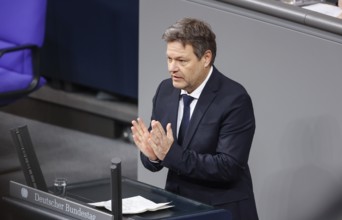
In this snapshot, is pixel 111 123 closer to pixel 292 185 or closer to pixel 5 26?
pixel 5 26

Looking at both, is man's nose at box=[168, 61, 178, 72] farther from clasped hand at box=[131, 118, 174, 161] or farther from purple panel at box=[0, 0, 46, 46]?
purple panel at box=[0, 0, 46, 46]

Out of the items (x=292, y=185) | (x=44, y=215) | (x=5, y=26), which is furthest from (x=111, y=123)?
(x=44, y=215)

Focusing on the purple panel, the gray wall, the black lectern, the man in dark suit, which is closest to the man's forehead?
the man in dark suit

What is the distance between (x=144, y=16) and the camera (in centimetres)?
518

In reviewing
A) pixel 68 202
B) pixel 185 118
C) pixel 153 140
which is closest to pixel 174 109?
pixel 185 118

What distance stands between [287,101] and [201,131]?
945mm


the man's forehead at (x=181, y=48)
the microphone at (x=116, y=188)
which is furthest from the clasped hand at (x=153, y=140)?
the microphone at (x=116, y=188)

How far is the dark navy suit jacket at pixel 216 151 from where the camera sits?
12.4 ft

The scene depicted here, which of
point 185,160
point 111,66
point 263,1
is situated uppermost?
point 263,1

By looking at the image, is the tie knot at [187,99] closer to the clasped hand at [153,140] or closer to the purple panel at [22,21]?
the clasped hand at [153,140]

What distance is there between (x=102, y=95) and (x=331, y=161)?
8.76ft

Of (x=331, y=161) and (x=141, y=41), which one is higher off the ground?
(x=141, y=41)

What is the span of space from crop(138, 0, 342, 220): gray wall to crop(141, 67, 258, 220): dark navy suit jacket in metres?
0.78

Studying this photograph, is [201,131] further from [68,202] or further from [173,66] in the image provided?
[68,202]
